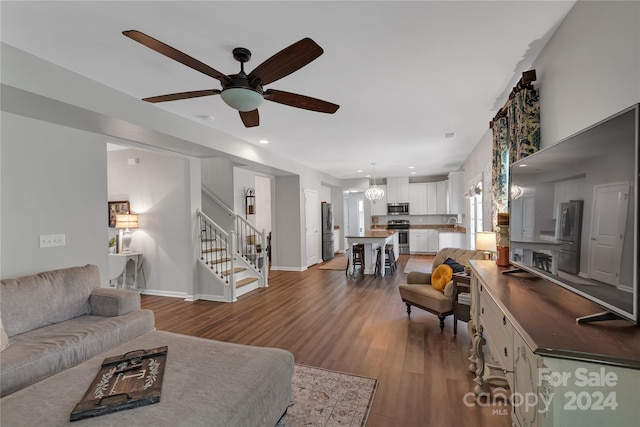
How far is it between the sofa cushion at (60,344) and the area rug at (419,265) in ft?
19.0

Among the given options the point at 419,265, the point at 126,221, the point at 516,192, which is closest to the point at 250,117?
the point at 516,192

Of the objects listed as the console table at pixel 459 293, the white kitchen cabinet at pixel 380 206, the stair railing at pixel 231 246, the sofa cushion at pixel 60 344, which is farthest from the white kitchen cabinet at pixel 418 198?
the sofa cushion at pixel 60 344

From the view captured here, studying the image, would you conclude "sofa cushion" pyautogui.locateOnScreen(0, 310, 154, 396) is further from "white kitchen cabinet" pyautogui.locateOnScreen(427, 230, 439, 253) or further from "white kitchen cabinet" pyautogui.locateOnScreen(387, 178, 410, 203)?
"white kitchen cabinet" pyautogui.locateOnScreen(427, 230, 439, 253)

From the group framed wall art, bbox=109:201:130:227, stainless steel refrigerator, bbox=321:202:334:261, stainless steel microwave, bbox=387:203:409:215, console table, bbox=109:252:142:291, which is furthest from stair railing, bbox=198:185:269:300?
stainless steel microwave, bbox=387:203:409:215

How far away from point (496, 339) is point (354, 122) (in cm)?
318

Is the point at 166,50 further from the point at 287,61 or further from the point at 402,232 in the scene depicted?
the point at 402,232

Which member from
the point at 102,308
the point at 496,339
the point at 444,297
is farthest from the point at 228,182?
the point at 496,339

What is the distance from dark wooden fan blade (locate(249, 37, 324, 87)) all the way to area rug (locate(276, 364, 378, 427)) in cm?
239

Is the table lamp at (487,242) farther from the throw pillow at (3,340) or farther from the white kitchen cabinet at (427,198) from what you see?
the white kitchen cabinet at (427,198)

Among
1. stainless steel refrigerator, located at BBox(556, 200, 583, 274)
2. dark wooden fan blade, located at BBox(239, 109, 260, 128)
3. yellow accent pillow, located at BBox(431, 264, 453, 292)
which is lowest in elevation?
yellow accent pillow, located at BBox(431, 264, 453, 292)

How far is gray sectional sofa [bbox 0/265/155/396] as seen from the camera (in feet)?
6.50

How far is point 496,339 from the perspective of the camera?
1699mm

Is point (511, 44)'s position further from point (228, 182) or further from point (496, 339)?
point (228, 182)

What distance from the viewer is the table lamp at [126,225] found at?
5.04 metres
